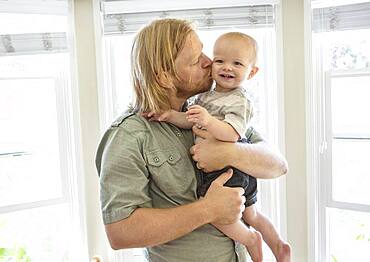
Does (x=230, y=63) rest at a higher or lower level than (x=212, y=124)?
higher

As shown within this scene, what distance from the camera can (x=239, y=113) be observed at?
123 cm

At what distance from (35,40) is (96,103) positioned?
0.45m

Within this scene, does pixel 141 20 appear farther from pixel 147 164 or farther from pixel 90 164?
pixel 147 164

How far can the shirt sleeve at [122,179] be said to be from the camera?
1.06 meters

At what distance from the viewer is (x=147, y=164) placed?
111cm

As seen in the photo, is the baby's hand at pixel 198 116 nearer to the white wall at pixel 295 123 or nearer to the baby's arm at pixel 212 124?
the baby's arm at pixel 212 124

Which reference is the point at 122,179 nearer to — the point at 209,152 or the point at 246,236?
the point at 209,152

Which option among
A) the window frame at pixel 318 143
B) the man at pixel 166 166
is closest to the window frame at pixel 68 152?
the man at pixel 166 166

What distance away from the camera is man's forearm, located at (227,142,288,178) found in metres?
1.19

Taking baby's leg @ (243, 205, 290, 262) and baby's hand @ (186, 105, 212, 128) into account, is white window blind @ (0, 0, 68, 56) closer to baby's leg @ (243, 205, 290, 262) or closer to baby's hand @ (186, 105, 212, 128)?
baby's hand @ (186, 105, 212, 128)

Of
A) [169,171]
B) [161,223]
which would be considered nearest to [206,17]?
[169,171]

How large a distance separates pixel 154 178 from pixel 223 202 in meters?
0.22

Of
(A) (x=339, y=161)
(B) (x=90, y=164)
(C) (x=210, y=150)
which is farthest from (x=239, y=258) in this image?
(B) (x=90, y=164)

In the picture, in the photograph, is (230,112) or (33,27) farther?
(33,27)
